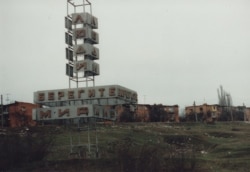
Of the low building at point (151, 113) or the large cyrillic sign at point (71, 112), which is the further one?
the low building at point (151, 113)

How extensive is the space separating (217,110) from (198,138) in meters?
80.7

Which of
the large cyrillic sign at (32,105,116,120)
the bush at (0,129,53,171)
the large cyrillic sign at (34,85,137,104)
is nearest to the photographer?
the bush at (0,129,53,171)

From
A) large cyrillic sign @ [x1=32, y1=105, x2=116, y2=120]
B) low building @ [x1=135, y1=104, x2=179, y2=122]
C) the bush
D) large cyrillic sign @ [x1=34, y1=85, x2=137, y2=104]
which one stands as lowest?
the bush

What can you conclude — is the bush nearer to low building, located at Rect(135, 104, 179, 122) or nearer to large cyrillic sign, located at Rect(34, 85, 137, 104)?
large cyrillic sign, located at Rect(34, 85, 137, 104)

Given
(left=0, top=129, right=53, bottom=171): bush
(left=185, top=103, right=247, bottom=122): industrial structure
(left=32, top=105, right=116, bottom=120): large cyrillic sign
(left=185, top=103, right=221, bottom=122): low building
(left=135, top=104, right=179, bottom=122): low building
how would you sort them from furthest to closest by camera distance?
(left=185, top=103, right=221, bottom=122): low building
(left=185, top=103, right=247, bottom=122): industrial structure
(left=135, top=104, right=179, bottom=122): low building
(left=32, top=105, right=116, bottom=120): large cyrillic sign
(left=0, top=129, right=53, bottom=171): bush

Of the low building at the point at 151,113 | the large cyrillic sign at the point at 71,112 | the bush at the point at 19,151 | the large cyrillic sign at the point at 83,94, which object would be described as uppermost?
the low building at the point at 151,113

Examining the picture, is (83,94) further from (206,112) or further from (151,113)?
(206,112)

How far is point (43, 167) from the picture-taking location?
23141 mm

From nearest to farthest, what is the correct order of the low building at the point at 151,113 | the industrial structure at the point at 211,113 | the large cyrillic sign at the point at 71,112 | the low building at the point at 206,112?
the large cyrillic sign at the point at 71,112 < the low building at the point at 151,113 < the industrial structure at the point at 211,113 < the low building at the point at 206,112

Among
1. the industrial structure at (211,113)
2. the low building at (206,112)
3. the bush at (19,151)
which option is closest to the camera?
the bush at (19,151)

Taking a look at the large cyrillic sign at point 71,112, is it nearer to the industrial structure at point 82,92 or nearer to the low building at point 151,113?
the industrial structure at point 82,92

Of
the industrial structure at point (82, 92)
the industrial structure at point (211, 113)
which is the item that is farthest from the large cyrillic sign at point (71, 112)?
the industrial structure at point (211, 113)

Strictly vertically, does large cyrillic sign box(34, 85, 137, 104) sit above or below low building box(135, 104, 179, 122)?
below

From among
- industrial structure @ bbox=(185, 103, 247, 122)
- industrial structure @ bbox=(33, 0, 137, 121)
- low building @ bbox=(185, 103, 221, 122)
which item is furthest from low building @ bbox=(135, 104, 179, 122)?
industrial structure @ bbox=(33, 0, 137, 121)
